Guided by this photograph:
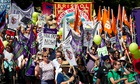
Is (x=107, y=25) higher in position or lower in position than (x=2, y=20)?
lower

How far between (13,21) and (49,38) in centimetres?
358

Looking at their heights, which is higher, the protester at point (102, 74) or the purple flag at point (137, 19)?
the purple flag at point (137, 19)

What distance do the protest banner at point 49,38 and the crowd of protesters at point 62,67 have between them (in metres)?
0.17

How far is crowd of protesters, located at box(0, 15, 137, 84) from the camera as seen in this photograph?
41.6 feet

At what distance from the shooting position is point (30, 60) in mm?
15391

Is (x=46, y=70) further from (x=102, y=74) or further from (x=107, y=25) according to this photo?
(x=107, y=25)

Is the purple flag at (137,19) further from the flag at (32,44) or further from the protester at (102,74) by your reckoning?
the flag at (32,44)

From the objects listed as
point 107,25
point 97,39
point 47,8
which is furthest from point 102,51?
point 47,8

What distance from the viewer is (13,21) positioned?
18.0 m

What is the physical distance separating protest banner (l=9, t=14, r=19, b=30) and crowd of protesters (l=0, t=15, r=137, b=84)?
1.62 feet

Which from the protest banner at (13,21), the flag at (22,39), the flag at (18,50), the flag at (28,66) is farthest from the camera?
the protest banner at (13,21)

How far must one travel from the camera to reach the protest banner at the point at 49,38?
48.2 ft

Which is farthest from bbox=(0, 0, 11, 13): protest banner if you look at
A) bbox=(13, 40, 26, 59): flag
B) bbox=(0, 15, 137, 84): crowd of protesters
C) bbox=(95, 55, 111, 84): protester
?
bbox=(95, 55, 111, 84): protester

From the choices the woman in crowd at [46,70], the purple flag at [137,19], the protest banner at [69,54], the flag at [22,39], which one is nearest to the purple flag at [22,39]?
the flag at [22,39]
